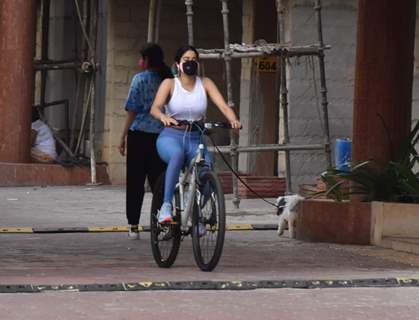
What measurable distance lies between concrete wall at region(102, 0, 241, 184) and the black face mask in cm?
1206

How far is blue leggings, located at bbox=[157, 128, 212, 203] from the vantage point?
1107 centimetres

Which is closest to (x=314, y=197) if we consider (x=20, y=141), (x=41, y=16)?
(x=20, y=141)

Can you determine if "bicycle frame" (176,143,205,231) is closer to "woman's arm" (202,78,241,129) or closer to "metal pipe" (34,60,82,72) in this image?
"woman's arm" (202,78,241,129)

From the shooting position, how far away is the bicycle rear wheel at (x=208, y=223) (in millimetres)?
10398

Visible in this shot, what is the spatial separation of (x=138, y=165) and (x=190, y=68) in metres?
2.59

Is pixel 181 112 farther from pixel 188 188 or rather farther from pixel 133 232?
pixel 133 232

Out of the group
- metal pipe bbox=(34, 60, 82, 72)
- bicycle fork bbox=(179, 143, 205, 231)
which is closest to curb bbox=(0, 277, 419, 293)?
bicycle fork bbox=(179, 143, 205, 231)

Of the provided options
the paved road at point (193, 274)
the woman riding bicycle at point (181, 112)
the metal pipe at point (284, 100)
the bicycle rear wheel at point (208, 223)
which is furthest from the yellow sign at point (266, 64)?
the bicycle rear wheel at point (208, 223)

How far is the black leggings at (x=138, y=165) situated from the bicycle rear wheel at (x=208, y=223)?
290 cm

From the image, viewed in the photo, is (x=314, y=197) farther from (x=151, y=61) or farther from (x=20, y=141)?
(x=20, y=141)

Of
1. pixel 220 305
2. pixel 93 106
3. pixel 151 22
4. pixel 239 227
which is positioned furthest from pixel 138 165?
pixel 93 106

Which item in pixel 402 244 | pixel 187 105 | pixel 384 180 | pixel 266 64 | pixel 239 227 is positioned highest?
pixel 266 64

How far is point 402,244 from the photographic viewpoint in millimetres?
12250

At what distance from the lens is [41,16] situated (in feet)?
86.2
